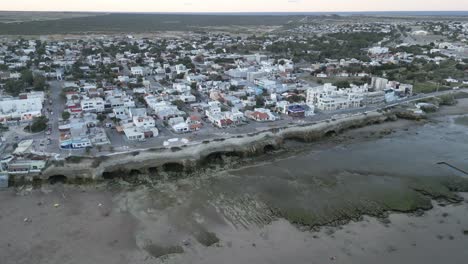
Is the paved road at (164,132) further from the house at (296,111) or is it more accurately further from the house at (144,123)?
the house at (144,123)

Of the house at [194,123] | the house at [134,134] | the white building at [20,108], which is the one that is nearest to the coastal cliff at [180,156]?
the house at [134,134]

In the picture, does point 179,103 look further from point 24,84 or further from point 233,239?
point 233,239

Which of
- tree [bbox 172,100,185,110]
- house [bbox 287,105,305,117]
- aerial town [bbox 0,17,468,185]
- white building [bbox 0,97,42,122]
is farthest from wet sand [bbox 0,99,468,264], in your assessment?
tree [bbox 172,100,185,110]

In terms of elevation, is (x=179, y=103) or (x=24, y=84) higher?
(x=24, y=84)

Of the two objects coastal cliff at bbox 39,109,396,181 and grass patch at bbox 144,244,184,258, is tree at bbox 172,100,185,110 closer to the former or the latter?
coastal cliff at bbox 39,109,396,181

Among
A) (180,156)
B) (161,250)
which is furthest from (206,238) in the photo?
(180,156)
